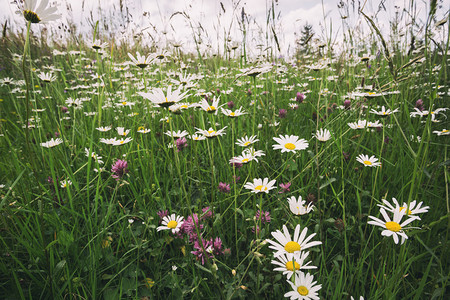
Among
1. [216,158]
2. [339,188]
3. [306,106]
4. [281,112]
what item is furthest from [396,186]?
[306,106]

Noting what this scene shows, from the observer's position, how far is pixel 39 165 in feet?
5.21

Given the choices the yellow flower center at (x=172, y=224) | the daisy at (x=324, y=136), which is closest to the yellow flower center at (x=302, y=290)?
the yellow flower center at (x=172, y=224)

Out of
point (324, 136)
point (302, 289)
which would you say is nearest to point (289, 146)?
point (324, 136)

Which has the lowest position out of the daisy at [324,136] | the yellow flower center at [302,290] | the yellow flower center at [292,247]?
the yellow flower center at [302,290]

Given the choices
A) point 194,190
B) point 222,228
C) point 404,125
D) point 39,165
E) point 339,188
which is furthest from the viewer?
point 404,125

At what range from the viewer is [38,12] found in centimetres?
71

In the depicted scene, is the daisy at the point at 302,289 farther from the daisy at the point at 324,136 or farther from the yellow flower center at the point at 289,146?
the daisy at the point at 324,136

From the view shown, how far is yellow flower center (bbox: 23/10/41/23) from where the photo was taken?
0.68 meters

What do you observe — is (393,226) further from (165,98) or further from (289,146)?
(165,98)

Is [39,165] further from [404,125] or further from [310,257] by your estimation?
[404,125]

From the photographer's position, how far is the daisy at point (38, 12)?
2.24 ft

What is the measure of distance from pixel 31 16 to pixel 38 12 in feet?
0.07

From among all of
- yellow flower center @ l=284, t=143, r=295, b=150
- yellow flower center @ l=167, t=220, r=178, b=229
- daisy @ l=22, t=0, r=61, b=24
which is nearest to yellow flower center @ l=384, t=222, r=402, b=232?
yellow flower center @ l=284, t=143, r=295, b=150

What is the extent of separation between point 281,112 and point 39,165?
5.42ft
